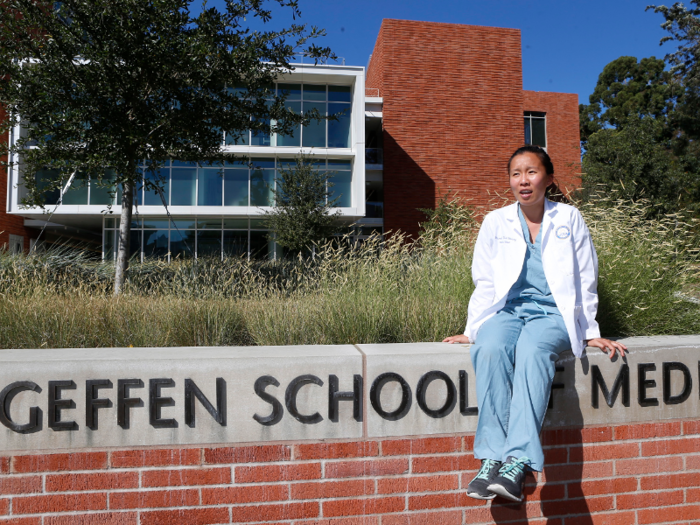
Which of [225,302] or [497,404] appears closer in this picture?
[497,404]

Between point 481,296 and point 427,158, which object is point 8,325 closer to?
point 481,296

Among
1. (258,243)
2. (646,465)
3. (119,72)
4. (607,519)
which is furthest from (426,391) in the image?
(258,243)

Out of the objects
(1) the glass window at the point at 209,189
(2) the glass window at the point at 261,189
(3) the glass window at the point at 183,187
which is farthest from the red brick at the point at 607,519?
(3) the glass window at the point at 183,187

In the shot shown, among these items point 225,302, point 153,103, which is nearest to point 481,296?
point 225,302

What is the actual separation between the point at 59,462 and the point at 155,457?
1.42 feet

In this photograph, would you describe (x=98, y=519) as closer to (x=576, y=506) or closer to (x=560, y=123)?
(x=576, y=506)

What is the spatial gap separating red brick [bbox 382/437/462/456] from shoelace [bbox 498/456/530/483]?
1.48 feet

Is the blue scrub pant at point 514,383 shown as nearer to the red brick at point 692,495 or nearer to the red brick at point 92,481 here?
the red brick at point 692,495

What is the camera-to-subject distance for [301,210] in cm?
1977

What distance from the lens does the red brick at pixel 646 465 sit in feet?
9.28

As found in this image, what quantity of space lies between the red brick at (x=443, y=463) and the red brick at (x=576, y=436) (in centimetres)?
41

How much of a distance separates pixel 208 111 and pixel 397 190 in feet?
58.8

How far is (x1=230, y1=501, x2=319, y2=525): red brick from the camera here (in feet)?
8.23

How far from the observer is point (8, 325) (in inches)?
162
